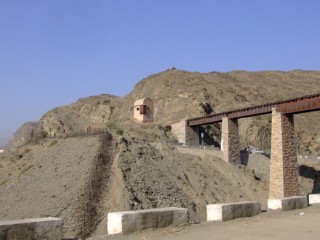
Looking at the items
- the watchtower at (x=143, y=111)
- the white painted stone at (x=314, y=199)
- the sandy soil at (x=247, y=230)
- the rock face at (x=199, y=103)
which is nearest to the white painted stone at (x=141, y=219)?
the sandy soil at (x=247, y=230)

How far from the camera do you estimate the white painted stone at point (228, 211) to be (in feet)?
40.1

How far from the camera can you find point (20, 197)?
120 feet

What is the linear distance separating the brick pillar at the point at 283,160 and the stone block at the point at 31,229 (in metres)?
36.6

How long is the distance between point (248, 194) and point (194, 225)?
38020mm

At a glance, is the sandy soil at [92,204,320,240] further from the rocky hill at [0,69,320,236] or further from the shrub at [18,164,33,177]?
the shrub at [18,164,33,177]

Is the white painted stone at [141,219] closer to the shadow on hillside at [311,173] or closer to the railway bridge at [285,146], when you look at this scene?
the railway bridge at [285,146]

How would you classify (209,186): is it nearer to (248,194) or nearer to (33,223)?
(248,194)

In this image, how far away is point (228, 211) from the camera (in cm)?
1241

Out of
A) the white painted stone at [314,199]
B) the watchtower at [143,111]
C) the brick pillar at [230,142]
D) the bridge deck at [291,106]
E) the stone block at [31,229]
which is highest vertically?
the watchtower at [143,111]

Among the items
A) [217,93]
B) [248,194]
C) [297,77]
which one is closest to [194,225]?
[248,194]

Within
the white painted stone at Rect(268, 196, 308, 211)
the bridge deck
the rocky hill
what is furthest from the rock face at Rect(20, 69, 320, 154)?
the white painted stone at Rect(268, 196, 308, 211)

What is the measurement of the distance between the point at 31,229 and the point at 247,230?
5.43 meters

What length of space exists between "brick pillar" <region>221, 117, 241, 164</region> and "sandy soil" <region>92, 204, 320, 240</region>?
3952 cm

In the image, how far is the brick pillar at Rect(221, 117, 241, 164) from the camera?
5306 centimetres
